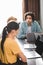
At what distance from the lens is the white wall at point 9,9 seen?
219 inches

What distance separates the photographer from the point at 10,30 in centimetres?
182

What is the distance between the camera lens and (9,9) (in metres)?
5.58

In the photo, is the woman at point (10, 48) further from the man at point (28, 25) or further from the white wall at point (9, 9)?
the white wall at point (9, 9)

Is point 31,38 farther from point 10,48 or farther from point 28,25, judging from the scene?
point 10,48

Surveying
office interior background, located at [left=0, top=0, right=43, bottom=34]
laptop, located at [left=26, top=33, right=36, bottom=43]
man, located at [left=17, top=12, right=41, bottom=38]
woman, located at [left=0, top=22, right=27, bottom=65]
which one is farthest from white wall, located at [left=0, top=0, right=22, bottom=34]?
woman, located at [left=0, top=22, right=27, bottom=65]

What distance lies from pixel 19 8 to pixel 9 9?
33 cm

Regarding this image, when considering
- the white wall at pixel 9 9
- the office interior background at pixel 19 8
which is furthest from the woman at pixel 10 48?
the white wall at pixel 9 9

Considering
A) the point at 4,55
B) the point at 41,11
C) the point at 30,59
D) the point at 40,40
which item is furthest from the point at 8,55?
the point at 41,11

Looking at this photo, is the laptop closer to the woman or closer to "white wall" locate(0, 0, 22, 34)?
the woman

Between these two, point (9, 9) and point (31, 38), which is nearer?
point (31, 38)

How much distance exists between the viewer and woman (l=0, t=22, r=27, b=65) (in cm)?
172

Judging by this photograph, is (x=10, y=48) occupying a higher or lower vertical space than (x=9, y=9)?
lower

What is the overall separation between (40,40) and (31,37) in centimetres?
31

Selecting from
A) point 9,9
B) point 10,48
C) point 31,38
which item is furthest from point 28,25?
point 10,48
